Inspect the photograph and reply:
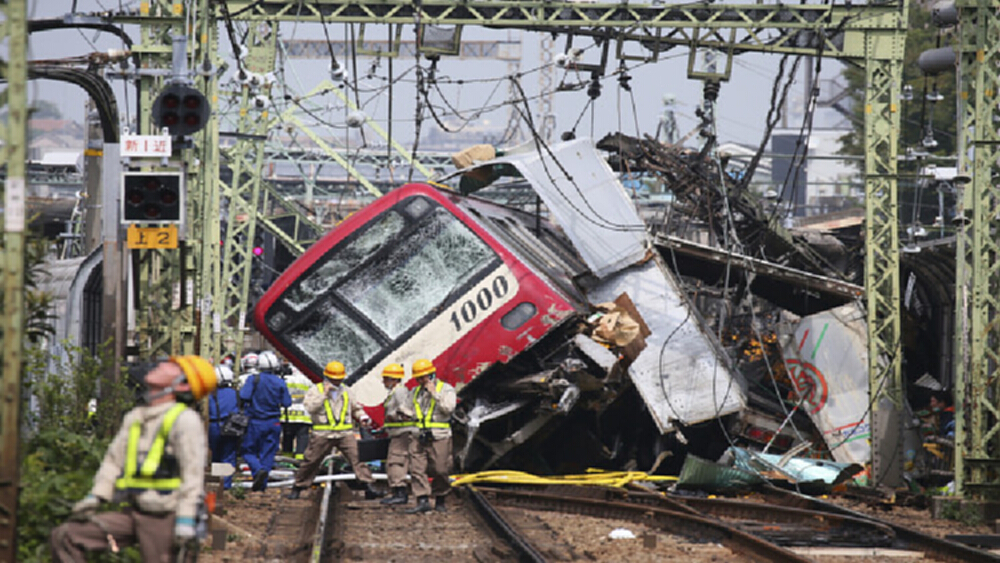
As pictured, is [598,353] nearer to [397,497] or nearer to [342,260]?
[397,497]

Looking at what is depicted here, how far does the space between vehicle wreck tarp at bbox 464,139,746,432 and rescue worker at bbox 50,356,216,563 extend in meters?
10.9

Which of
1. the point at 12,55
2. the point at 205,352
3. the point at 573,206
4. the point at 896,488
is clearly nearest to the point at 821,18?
the point at 573,206

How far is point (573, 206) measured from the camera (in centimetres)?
1839

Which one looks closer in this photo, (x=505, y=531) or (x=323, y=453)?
(x=505, y=531)

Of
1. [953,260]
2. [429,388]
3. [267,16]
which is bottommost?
[429,388]

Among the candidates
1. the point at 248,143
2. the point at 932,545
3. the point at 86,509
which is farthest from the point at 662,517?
the point at 248,143

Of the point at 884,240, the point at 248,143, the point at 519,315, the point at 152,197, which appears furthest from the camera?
the point at 248,143

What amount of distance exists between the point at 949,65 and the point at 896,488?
5.03 metres

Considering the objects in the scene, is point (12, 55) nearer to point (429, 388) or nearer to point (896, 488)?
point (429, 388)

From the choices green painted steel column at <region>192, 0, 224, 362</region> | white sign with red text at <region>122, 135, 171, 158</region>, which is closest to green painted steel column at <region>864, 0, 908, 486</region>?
green painted steel column at <region>192, 0, 224, 362</region>

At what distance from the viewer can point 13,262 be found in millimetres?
7391

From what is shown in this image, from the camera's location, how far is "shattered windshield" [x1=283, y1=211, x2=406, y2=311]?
1708 centimetres

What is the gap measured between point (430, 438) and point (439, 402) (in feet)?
1.24

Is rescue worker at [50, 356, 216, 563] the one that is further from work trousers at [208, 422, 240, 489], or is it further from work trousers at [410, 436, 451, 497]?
work trousers at [208, 422, 240, 489]
